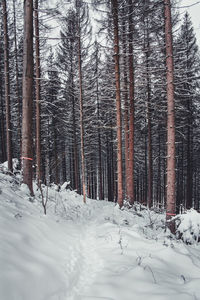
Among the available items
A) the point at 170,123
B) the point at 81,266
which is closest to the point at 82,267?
the point at 81,266

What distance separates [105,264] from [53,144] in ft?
60.7

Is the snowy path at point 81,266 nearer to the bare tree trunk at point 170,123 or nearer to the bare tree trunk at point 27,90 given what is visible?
the bare tree trunk at point 27,90

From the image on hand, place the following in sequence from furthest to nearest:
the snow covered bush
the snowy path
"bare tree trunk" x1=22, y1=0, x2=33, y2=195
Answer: "bare tree trunk" x1=22, y1=0, x2=33, y2=195
the snow covered bush
the snowy path

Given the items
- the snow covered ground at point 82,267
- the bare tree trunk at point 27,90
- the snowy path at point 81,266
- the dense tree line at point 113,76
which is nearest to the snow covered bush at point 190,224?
the snow covered ground at point 82,267

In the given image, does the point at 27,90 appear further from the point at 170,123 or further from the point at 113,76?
the point at 113,76

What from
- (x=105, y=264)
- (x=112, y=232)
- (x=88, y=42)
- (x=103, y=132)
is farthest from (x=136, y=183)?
(x=105, y=264)

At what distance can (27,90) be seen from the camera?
18.6ft

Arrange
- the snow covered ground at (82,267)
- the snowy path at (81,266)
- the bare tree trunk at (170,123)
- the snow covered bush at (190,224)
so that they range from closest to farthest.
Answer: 1. the snow covered ground at (82,267)
2. the snowy path at (81,266)
3. the snow covered bush at (190,224)
4. the bare tree trunk at (170,123)

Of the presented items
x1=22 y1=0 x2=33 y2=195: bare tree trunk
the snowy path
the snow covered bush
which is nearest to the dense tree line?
x1=22 y1=0 x2=33 y2=195: bare tree trunk

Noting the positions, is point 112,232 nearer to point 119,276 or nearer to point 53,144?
point 119,276

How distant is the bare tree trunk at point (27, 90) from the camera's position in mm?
5625

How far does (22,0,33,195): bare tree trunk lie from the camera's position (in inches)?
221

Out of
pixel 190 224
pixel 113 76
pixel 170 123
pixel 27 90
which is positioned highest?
pixel 113 76

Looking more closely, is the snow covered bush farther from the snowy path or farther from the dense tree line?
the snowy path
